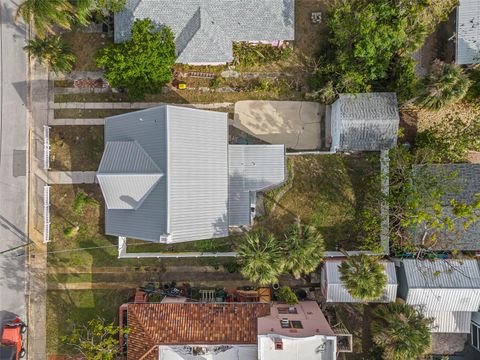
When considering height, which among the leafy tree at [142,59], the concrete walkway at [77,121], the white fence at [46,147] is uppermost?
the leafy tree at [142,59]

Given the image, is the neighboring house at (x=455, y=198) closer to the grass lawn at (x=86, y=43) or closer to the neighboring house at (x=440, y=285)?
the neighboring house at (x=440, y=285)

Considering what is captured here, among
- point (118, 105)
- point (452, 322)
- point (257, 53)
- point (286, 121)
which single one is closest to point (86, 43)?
point (118, 105)

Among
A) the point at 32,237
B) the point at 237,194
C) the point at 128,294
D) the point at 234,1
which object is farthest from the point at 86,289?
the point at 234,1

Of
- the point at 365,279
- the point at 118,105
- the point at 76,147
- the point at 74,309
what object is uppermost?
the point at 118,105

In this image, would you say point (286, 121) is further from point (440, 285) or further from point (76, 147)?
point (76, 147)

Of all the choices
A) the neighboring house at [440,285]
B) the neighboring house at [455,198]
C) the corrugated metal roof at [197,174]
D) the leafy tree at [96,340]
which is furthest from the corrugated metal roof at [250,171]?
the leafy tree at [96,340]

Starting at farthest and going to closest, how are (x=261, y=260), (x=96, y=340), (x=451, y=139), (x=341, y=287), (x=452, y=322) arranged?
(x=96, y=340), (x=452, y=322), (x=451, y=139), (x=341, y=287), (x=261, y=260)
